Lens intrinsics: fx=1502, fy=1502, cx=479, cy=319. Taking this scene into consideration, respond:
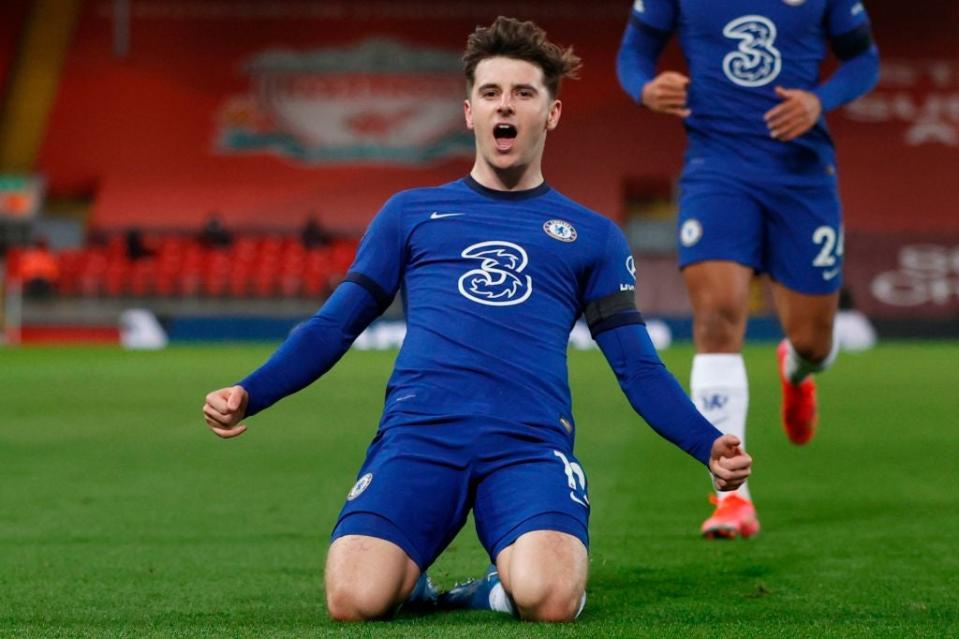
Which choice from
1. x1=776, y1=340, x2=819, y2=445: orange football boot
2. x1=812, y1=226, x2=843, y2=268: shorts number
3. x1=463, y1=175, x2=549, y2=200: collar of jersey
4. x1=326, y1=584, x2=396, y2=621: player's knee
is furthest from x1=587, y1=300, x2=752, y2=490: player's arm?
x1=776, y1=340, x2=819, y2=445: orange football boot

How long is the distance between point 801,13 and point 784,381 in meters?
1.74

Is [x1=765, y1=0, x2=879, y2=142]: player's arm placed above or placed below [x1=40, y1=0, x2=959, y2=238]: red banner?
below

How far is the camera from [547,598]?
3502 millimetres

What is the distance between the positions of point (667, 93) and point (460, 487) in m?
2.25

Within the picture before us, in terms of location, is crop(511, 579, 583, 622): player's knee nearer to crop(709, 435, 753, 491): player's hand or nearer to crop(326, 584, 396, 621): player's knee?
crop(326, 584, 396, 621): player's knee

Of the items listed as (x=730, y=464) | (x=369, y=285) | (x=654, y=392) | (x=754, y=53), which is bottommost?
(x=730, y=464)

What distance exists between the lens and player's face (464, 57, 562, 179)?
12.8 ft

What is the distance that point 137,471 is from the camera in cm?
722

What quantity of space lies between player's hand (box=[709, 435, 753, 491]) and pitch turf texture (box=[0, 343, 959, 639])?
13.4 inches

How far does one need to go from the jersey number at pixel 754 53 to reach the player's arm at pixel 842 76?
0.31ft

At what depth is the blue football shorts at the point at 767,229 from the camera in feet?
18.2

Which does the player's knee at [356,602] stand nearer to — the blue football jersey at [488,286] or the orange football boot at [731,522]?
the blue football jersey at [488,286]

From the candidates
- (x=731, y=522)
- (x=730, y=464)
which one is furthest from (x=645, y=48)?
(x=730, y=464)

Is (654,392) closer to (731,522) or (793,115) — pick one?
(731,522)
